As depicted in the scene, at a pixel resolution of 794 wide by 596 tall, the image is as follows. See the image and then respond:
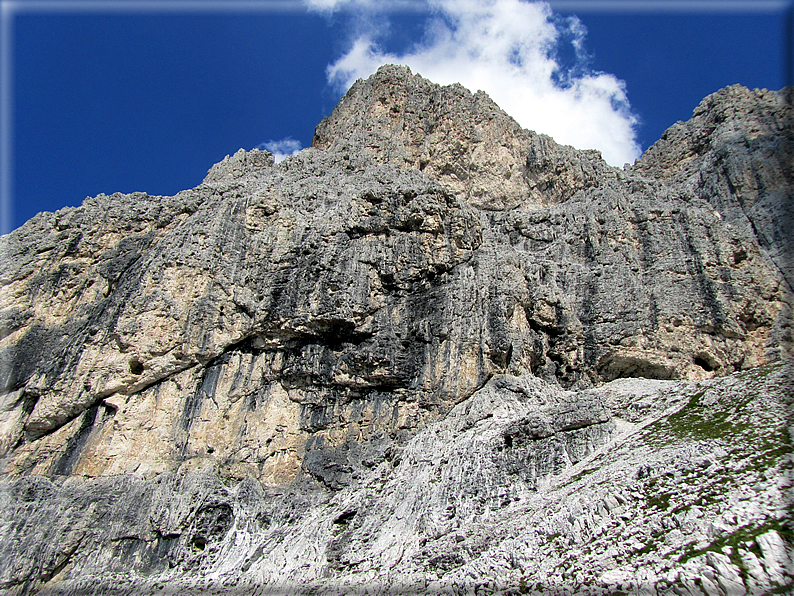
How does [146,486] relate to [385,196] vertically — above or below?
below

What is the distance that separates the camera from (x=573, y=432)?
3106 cm

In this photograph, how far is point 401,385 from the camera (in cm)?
3959

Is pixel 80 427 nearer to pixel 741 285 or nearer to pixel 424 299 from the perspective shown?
pixel 424 299

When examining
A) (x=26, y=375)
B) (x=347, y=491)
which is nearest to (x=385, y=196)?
(x=347, y=491)

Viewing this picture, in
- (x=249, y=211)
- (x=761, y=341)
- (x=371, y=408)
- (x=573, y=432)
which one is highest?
(x=249, y=211)

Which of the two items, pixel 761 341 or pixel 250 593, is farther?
pixel 761 341

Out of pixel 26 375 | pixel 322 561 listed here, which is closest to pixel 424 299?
pixel 322 561

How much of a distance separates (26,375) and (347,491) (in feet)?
85.2

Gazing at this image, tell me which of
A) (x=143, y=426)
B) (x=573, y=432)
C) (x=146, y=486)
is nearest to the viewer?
(x=573, y=432)

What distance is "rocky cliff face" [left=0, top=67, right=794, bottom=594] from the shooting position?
2469cm

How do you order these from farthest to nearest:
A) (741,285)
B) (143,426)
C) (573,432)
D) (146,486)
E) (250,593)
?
(741,285), (143,426), (146,486), (573,432), (250,593)

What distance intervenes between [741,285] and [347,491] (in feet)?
104

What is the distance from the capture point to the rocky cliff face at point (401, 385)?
24.7 m

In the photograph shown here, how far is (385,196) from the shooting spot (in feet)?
152
